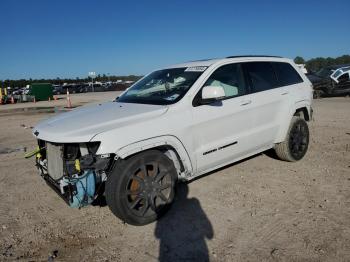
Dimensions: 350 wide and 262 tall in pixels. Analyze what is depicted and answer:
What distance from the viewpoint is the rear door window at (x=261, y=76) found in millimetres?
5125

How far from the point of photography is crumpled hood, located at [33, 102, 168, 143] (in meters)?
3.57

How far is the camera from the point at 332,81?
17.2 meters

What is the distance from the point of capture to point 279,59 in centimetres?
589

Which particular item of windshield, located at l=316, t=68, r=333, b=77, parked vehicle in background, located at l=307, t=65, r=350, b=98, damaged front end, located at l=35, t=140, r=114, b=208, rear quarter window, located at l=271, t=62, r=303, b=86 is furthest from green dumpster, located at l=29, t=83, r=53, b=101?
damaged front end, located at l=35, t=140, r=114, b=208

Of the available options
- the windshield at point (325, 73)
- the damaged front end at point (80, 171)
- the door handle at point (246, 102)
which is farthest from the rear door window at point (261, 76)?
the windshield at point (325, 73)

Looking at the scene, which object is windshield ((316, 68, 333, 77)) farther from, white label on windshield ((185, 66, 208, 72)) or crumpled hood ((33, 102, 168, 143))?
crumpled hood ((33, 102, 168, 143))

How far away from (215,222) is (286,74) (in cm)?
318

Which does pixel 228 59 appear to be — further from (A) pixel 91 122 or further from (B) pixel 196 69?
(A) pixel 91 122

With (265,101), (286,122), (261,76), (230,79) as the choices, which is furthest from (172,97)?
(286,122)

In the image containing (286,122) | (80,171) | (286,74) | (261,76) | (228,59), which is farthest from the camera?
(286,74)

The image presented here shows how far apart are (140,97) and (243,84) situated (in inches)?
60.6

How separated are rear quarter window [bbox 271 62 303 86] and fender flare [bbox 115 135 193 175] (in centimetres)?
246

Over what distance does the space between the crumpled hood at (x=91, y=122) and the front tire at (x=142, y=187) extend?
43cm

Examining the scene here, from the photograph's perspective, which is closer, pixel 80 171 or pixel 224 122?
pixel 80 171
